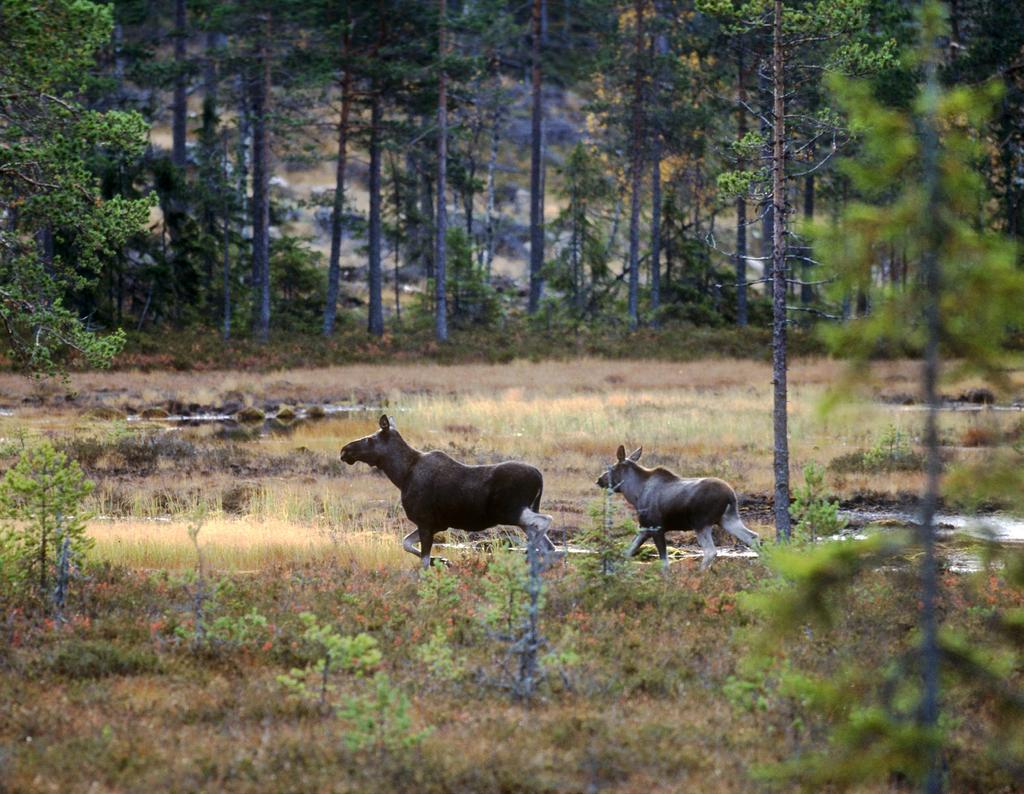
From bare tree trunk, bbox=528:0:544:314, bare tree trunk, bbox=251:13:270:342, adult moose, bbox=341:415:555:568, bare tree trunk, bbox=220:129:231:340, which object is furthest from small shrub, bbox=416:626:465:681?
bare tree trunk, bbox=528:0:544:314

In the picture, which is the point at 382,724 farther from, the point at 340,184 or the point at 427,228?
the point at 427,228

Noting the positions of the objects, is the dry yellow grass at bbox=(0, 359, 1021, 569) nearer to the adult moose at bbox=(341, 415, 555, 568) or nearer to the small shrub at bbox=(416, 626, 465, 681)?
the adult moose at bbox=(341, 415, 555, 568)

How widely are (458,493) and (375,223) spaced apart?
3916cm

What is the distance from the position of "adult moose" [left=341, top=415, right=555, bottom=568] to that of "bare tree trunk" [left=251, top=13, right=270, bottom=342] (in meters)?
32.5

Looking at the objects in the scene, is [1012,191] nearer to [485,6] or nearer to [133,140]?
[485,6]

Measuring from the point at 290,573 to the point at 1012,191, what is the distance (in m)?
36.8

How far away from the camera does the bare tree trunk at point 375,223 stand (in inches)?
1981

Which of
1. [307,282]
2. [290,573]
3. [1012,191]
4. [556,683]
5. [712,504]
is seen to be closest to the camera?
[556,683]

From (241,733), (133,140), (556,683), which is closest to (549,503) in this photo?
(133,140)

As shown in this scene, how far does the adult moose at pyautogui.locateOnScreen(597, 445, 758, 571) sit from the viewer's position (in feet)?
47.2

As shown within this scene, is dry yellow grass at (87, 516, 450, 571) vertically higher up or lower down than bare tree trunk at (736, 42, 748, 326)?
lower down

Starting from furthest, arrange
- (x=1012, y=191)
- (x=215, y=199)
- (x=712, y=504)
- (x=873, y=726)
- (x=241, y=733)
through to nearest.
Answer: (x=215, y=199) < (x=1012, y=191) < (x=712, y=504) < (x=241, y=733) < (x=873, y=726)

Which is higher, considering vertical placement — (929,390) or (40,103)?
(40,103)

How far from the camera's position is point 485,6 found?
55.0 metres
